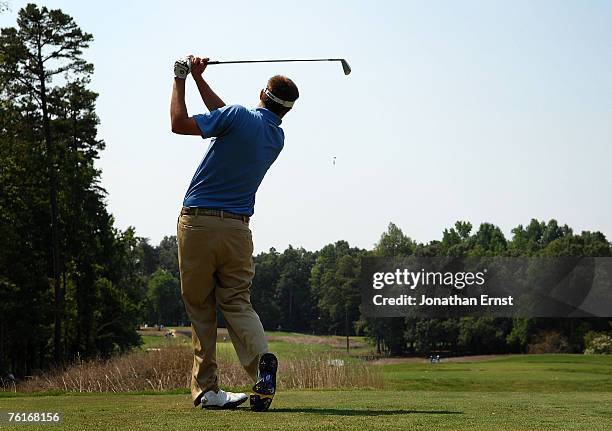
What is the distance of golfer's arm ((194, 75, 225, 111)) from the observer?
23.5ft

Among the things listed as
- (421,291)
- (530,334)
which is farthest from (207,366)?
(421,291)

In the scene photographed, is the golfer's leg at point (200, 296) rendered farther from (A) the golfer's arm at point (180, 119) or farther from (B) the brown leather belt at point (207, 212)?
(A) the golfer's arm at point (180, 119)

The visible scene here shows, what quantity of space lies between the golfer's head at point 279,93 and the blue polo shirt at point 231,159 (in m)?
0.10

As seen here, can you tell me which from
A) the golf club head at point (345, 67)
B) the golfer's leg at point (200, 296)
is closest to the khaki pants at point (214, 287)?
the golfer's leg at point (200, 296)

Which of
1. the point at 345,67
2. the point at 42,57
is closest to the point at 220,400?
the point at 345,67

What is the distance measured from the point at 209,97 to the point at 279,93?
2.22ft

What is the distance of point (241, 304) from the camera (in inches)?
269

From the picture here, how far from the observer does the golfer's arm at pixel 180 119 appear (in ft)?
21.3

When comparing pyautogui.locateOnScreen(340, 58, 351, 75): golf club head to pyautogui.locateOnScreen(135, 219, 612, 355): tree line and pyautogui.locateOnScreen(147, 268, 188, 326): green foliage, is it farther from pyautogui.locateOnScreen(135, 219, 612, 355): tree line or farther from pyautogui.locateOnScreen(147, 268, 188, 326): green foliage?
pyautogui.locateOnScreen(147, 268, 188, 326): green foliage

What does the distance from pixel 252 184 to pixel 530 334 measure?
91766 mm

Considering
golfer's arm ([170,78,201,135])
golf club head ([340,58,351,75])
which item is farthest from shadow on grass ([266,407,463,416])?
golf club head ([340,58,351,75])

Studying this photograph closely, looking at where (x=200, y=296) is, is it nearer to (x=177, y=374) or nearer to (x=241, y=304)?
(x=241, y=304)

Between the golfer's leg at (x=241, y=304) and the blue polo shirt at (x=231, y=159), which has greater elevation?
the blue polo shirt at (x=231, y=159)

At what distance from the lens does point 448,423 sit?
5.47 metres
